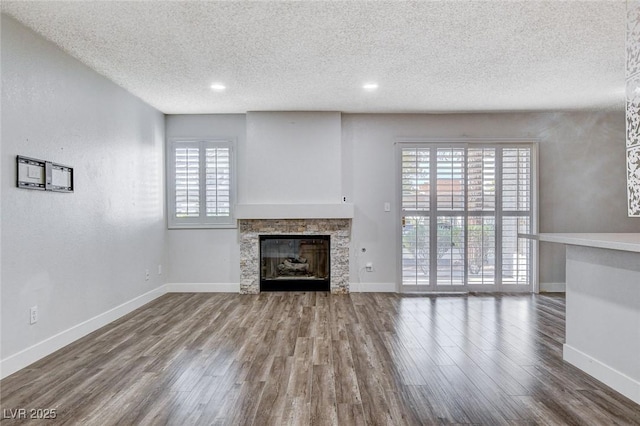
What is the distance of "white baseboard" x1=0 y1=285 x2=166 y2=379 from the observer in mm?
2603

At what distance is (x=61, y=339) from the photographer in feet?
10.3

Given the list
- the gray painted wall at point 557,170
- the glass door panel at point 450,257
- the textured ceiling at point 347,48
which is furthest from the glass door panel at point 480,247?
the textured ceiling at point 347,48

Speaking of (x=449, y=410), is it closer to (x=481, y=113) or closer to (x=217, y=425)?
(x=217, y=425)

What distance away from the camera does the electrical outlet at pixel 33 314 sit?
110 inches

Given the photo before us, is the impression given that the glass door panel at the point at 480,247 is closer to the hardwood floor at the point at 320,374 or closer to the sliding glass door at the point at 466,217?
the sliding glass door at the point at 466,217

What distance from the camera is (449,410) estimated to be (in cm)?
210

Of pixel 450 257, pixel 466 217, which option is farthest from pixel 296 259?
pixel 466 217

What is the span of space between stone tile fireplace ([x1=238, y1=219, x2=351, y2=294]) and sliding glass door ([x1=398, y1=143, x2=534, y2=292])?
0.91 m

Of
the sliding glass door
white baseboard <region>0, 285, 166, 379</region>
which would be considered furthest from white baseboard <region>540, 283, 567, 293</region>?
white baseboard <region>0, 285, 166, 379</region>

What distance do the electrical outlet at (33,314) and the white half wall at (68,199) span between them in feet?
0.12

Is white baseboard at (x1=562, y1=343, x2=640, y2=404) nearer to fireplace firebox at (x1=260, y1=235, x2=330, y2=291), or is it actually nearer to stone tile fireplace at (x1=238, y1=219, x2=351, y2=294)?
stone tile fireplace at (x1=238, y1=219, x2=351, y2=294)

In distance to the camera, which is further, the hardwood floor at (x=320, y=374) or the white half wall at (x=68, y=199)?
the white half wall at (x=68, y=199)

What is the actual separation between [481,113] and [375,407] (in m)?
4.62

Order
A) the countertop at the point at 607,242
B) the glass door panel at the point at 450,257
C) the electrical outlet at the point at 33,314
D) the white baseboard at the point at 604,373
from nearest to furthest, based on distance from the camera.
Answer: the countertop at the point at 607,242 → the white baseboard at the point at 604,373 → the electrical outlet at the point at 33,314 → the glass door panel at the point at 450,257
